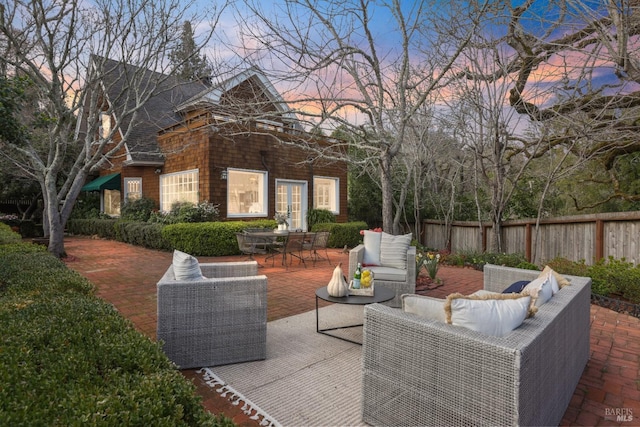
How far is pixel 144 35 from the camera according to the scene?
25.3 ft

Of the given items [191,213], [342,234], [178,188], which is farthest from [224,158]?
[342,234]

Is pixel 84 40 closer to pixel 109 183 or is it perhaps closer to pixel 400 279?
pixel 109 183

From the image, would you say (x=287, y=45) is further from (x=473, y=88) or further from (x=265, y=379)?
(x=265, y=379)

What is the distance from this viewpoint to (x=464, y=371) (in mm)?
1793

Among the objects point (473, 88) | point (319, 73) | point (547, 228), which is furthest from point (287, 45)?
point (547, 228)

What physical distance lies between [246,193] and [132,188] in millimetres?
5431

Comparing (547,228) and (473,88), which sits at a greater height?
(473,88)

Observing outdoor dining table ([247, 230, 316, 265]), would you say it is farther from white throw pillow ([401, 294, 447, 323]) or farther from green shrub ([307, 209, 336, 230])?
white throw pillow ([401, 294, 447, 323])

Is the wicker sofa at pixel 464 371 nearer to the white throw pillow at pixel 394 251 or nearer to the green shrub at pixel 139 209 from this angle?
the white throw pillow at pixel 394 251

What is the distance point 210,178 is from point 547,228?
8.77m

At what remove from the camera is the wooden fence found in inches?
245

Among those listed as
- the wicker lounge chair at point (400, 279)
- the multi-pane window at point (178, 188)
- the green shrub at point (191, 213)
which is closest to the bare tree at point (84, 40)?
the green shrub at point (191, 213)

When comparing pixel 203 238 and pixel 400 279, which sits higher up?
pixel 203 238

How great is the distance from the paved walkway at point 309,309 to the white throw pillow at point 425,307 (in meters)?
1.12
